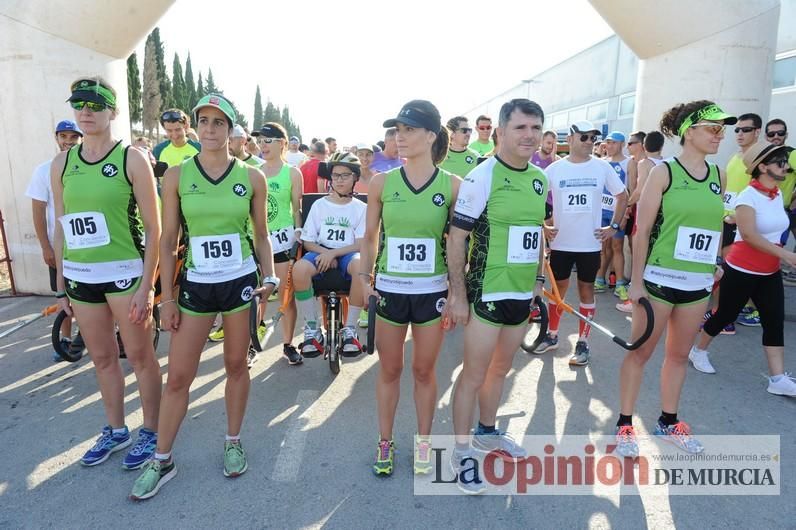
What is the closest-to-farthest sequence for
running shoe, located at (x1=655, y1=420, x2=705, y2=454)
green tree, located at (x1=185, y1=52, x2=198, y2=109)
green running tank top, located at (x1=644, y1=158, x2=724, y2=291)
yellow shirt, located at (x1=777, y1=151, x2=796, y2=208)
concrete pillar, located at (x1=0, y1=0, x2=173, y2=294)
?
→ green running tank top, located at (x1=644, y1=158, x2=724, y2=291) → running shoe, located at (x1=655, y1=420, x2=705, y2=454) → yellow shirt, located at (x1=777, y1=151, x2=796, y2=208) → concrete pillar, located at (x1=0, y1=0, x2=173, y2=294) → green tree, located at (x1=185, y1=52, x2=198, y2=109)

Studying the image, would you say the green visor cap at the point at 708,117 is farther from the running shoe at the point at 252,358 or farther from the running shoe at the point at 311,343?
the running shoe at the point at 252,358

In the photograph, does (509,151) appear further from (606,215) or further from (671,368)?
(606,215)

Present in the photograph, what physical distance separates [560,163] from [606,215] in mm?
2430

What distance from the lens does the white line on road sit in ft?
10.1

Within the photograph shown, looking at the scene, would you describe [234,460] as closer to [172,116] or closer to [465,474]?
[465,474]

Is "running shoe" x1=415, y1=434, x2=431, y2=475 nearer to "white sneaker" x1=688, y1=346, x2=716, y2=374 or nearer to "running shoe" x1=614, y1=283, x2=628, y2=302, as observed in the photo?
"white sneaker" x1=688, y1=346, x2=716, y2=374

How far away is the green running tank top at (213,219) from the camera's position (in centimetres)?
A: 277

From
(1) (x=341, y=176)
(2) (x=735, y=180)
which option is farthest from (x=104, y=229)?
(2) (x=735, y=180)

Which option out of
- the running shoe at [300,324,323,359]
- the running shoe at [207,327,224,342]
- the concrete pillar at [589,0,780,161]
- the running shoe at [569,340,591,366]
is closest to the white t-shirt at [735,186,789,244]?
the running shoe at [569,340,591,366]

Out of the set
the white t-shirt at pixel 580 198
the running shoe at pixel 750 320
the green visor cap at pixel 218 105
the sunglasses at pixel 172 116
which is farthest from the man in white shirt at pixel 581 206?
the sunglasses at pixel 172 116

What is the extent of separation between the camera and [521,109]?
279 centimetres

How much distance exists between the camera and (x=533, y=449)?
342 cm

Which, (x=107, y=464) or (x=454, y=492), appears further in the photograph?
(x=107, y=464)

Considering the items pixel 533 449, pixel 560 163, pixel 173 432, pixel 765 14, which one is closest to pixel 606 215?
pixel 560 163
